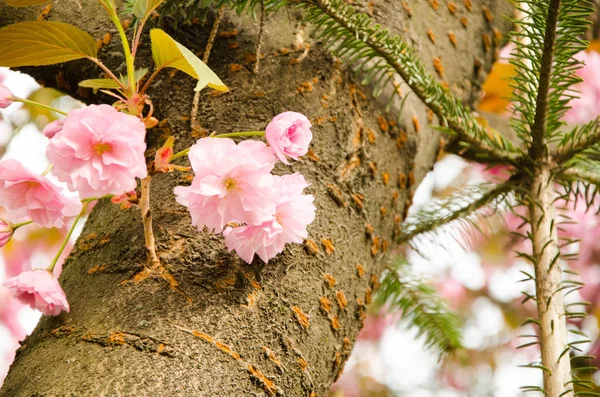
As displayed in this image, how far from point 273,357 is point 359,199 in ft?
0.74

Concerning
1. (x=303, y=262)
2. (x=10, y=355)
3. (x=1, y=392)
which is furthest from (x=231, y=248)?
(x=10, y=355)

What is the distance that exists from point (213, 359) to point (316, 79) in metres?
0.35

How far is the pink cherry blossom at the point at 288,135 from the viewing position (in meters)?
0.53

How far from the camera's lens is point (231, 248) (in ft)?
1.90

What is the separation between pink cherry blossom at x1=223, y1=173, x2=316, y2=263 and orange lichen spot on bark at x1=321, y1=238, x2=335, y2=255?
96mm

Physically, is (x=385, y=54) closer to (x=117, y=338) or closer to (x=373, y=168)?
(x=373, y=168)

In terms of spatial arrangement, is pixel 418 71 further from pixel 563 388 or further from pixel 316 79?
pixel 563 388

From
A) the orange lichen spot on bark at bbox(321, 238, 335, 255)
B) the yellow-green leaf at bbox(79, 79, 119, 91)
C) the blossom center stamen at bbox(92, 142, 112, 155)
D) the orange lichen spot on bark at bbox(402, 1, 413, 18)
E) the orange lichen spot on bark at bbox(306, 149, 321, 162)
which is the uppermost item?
the orange lichen spot on bark at bbox(402, 1, 413, 18)

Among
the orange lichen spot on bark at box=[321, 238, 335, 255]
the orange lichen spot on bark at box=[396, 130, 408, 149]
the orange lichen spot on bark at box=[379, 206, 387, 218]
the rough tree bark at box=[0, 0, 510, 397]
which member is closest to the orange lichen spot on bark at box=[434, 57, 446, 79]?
the rough tree bark at box=[0, 0, 510, 397]

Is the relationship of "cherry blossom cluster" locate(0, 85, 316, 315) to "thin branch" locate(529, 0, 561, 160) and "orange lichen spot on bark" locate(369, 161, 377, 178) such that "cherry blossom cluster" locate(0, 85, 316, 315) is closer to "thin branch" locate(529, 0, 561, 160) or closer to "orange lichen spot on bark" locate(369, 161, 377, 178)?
"orange lichen spot on bark" locate(369, 161, 377, 178)

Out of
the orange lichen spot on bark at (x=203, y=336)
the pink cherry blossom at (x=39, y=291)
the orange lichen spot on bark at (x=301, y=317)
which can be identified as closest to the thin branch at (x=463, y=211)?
the orange lichen spot on bark at (x=301, y=317)

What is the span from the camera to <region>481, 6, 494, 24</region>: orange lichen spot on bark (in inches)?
39.2

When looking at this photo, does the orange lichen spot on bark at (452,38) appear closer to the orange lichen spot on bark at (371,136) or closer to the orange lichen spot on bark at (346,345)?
the orange lichen spot on bark at (371,136)

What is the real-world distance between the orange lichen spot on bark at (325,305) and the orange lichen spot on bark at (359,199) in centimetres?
12
